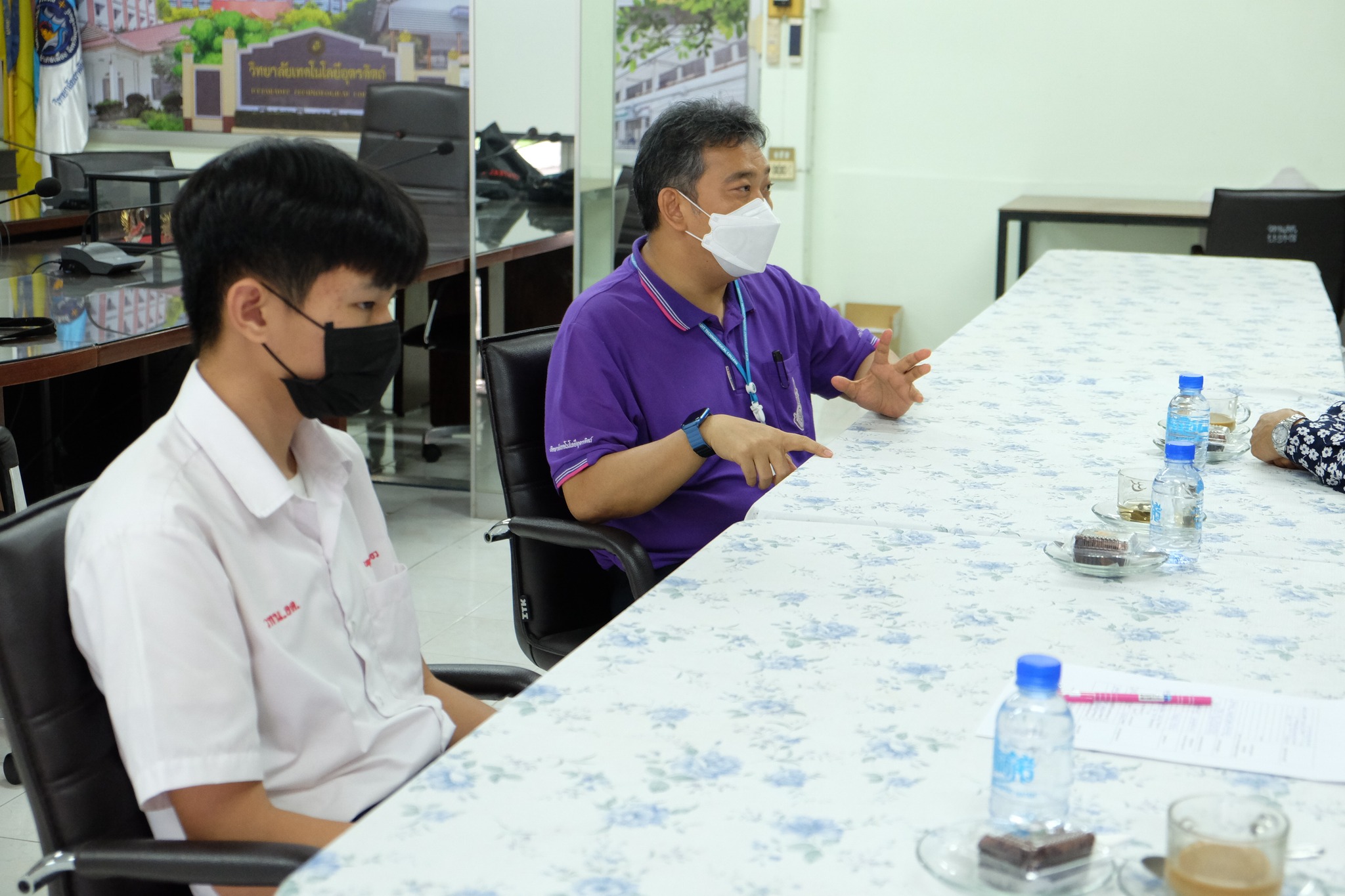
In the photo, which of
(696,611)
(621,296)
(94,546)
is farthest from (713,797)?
(621,296)

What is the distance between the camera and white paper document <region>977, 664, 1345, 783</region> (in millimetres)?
1057

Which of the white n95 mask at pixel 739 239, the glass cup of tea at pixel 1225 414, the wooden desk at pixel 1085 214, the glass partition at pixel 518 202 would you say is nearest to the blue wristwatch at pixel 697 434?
the white n95 mask at pixel 739 239

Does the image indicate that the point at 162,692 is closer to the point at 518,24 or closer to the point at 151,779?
the point at 151,779

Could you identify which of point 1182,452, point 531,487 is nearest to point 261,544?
point 531,487

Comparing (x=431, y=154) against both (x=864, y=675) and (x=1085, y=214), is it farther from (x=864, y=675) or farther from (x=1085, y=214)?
(x=864, y=675)

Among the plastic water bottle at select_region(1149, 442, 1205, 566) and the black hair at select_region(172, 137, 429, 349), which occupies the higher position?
the black hair at select_region(172, 137, 429, 349)

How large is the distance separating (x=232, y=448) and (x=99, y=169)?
3.96 m

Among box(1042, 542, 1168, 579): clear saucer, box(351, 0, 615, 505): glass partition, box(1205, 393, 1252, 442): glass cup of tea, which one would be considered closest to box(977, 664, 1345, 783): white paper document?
box(1042, 542, 1168, 579): clear saucer

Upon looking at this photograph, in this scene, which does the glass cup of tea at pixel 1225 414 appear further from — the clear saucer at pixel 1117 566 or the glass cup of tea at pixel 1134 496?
the clear saucer at pixel 1117 566

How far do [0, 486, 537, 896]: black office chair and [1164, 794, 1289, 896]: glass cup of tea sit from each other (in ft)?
2.02

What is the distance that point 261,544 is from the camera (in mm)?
1148

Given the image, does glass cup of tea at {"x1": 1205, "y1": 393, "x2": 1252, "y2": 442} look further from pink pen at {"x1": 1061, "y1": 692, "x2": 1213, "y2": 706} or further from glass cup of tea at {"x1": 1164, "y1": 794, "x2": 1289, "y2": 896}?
glass cup of tea at {"x1": 1164, "y1": 794, "x2": 1289, "y2": 896}

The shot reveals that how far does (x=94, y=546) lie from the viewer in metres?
1.03

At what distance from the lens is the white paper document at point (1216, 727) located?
41.6 inches
